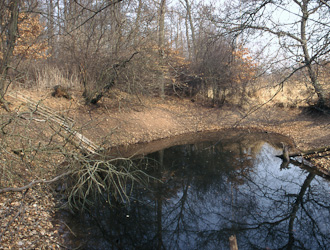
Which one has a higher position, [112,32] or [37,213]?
[112,32]

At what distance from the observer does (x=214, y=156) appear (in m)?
11.3

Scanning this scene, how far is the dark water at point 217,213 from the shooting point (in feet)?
18.1

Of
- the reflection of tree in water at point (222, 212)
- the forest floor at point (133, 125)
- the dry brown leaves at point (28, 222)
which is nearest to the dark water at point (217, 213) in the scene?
the reflection of tree in water at point (222, 212)

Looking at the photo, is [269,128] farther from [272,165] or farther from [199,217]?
[199,217]

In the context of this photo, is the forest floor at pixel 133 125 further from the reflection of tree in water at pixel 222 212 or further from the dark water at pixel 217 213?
the reflection of tree in water at pixel 222 212

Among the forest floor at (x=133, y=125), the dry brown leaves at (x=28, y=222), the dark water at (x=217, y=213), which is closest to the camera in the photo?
the dry brown leaves at (x=28, y=222)

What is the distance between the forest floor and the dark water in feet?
2.54

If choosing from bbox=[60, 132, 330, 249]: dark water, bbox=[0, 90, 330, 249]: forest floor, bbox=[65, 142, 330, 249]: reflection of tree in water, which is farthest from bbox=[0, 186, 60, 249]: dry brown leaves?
bbox=[65, 142, 330, 249]: reflection of tree in water

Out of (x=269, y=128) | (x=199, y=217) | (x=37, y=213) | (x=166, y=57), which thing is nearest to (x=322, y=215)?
(x=199, y=217)

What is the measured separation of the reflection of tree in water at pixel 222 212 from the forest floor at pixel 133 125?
116 cm

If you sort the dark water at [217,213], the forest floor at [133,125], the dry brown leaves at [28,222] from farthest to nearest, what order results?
1. the dark water at [217,213]
2. the forest floor at [133,125]
3. the dry brown leaves at [28,222]

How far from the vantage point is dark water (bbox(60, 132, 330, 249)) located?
5.51 m

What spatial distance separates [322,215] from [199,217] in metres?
2.85

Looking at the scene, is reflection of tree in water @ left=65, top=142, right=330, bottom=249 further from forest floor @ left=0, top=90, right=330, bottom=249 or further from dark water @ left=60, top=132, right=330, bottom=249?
forest floor @ left=0, top=90, right=330, bottom=249
